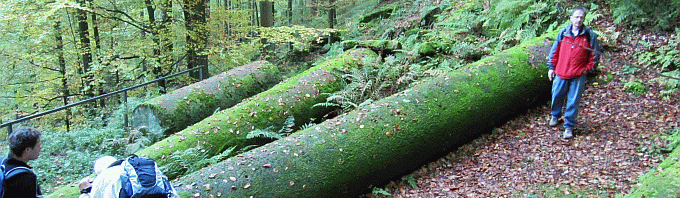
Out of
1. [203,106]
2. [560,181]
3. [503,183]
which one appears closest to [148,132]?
[203,106]

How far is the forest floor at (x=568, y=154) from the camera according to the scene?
427cm

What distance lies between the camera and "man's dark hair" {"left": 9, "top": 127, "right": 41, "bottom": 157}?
115 inches

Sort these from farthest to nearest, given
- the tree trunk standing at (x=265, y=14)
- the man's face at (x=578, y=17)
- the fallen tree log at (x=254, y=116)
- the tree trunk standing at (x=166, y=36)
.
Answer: the tree trunk standing at (x=265, y=14) < the tree trunk standing at (x=166, y=36) < the fallen tree log at (x=254, y=116) < the man's face at (x=578, y=17)

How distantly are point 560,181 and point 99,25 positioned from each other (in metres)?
13.9

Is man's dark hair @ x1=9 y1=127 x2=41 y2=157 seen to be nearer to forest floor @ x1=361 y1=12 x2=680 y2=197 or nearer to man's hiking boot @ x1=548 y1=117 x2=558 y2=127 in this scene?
forest floor @ x1=361 y1=12 x2=680 y2=197

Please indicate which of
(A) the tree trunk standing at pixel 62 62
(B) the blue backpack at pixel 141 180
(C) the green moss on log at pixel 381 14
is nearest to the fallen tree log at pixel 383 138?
(B) the blue backpack at pixel 141 180

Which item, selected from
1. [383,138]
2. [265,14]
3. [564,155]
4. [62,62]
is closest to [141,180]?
[383,138]

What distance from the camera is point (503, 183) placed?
450 cm

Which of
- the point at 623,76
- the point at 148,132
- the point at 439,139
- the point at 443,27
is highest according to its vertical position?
the point at 443,27

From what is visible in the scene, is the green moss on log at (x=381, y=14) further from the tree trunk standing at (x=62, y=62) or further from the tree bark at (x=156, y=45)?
the tree trunk standing at (x=62, y=62)

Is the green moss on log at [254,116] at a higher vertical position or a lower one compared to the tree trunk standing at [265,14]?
lower

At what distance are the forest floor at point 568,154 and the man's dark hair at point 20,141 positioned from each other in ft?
11.5

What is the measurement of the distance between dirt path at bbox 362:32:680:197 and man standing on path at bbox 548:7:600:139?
415mm

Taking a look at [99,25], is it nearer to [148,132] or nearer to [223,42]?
[223,42]
